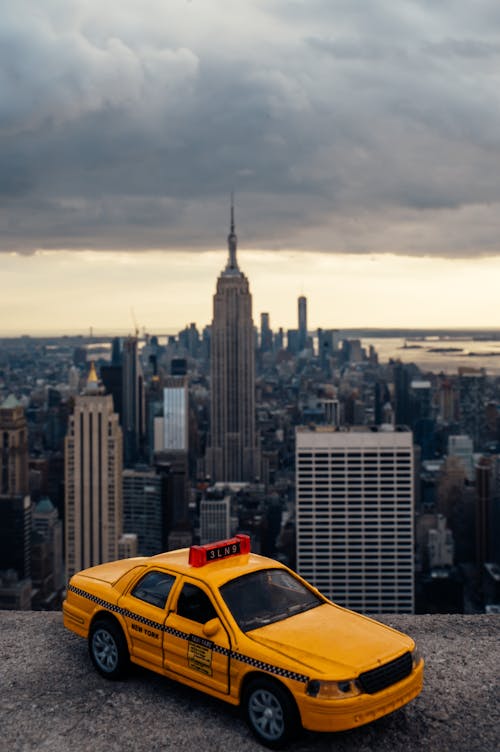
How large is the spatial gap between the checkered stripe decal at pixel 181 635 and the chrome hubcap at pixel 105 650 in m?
0.15

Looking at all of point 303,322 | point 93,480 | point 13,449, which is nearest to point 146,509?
point 93,480

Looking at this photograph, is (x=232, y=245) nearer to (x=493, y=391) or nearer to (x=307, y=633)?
(x=493, y=391)

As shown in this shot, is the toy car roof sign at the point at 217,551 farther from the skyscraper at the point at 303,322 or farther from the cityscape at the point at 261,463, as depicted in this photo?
the skyscraper at the point at 303,322

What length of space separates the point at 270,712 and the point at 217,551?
1071 millimetres

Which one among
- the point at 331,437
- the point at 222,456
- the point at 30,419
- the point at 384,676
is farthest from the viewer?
the point at 222,456

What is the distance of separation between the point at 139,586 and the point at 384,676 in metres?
1.61

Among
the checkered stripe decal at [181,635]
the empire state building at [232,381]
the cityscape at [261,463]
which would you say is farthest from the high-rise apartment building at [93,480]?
the checkered stripe decal at [181,635]

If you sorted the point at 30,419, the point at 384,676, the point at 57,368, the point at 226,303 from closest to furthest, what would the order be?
the point at 384,676 < the point at 30,419 < the point at 57,368 < the point at 226,303

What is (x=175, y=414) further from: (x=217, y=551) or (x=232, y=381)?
(x=217, y=551)

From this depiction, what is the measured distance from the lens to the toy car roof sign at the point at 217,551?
4.79 metres

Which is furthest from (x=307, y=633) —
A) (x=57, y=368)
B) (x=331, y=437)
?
(x=57, y=368)

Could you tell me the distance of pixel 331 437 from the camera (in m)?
63.6

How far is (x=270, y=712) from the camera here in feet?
13.5

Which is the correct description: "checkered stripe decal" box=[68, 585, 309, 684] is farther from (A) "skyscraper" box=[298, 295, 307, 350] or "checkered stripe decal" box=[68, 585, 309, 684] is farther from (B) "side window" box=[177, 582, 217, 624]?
(A) "skyscraper" box=[298, 295, 307, 350]
